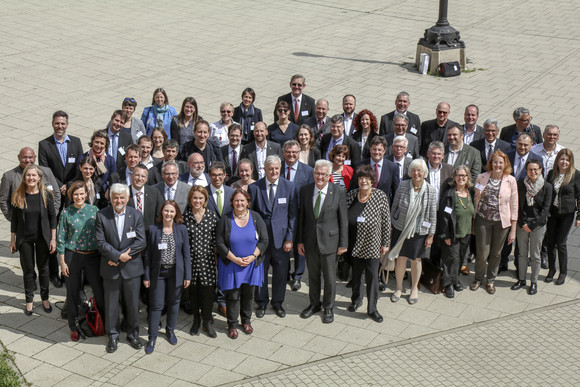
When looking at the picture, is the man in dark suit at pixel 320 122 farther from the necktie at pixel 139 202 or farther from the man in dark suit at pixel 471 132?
the necktie at pixel 139 202

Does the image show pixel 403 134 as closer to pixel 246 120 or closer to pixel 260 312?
pixel 246 120

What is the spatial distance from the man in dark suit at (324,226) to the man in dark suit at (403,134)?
5.87 ft

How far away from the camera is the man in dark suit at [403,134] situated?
39.1 ft

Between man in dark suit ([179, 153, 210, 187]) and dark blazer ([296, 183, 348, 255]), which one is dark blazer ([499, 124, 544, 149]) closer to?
dark blazer ([296, 183, 348, 255])

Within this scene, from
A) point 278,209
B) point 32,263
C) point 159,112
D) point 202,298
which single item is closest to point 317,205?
point 278,209

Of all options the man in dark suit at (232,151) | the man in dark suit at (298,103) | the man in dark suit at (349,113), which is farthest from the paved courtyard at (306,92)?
the man in dark suit at (298,103)

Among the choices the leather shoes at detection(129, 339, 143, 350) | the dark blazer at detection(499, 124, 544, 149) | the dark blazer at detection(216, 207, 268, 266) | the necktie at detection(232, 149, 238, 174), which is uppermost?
the dark blazer at detection(499, 124, 544, 149)

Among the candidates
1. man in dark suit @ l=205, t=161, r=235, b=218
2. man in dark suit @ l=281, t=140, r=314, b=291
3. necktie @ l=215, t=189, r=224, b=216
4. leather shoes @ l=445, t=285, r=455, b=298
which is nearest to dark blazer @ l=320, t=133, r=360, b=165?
man in dark suit @ l=281, t=140, r=314, b=291

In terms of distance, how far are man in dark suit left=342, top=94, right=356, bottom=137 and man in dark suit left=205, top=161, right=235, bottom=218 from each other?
296 centimetres

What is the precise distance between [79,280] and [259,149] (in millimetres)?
3152

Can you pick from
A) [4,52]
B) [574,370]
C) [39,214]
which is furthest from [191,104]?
[4,52]

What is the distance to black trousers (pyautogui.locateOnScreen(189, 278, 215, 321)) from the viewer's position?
400 inches

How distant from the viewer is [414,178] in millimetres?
10656

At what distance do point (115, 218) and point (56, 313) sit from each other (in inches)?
69.5
